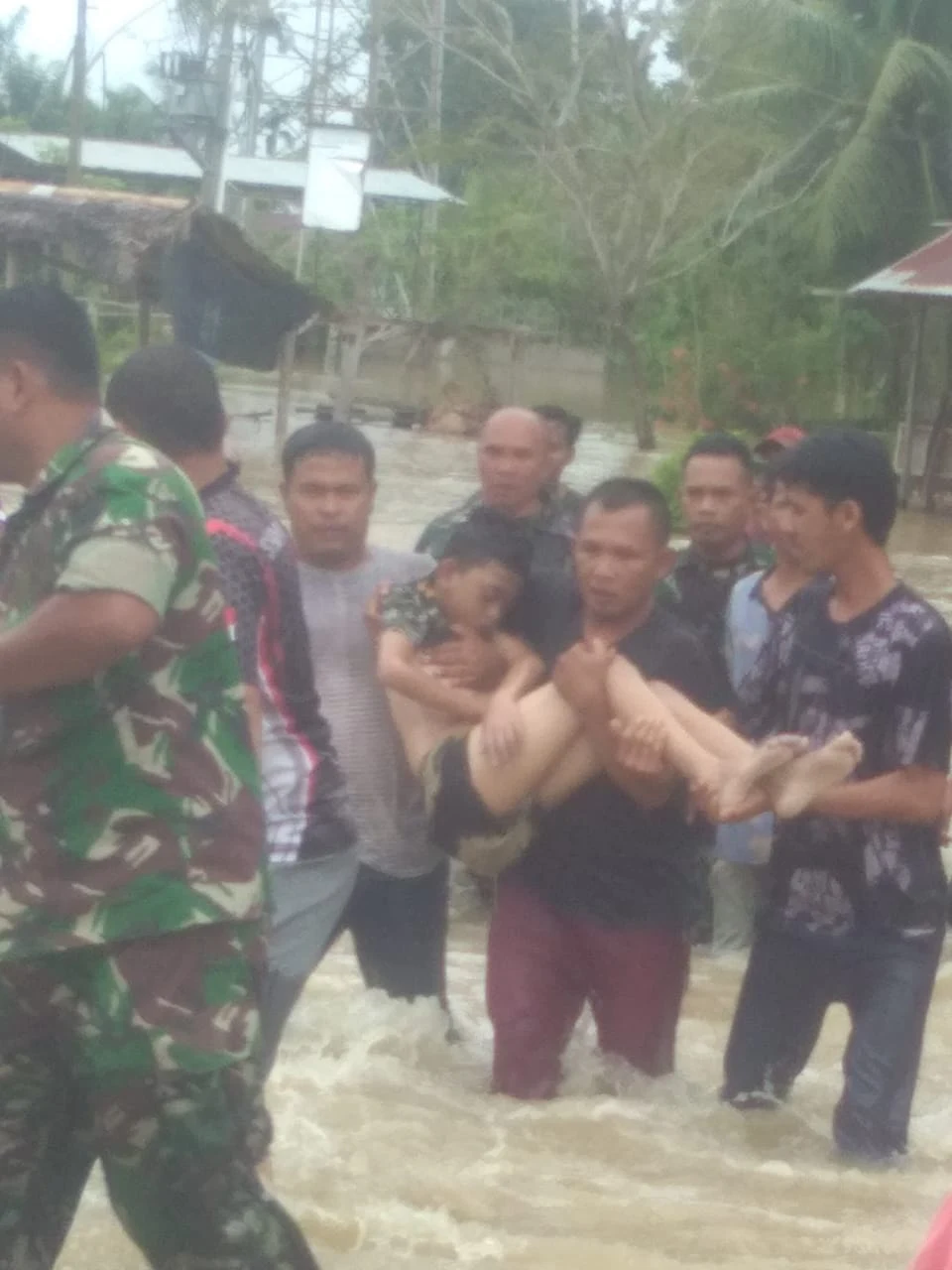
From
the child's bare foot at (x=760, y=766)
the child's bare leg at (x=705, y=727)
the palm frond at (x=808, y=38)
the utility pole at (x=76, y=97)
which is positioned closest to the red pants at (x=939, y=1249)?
the child's bare foot at (x=760, y=766)

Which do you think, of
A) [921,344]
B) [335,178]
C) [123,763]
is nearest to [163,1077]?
[123,763]

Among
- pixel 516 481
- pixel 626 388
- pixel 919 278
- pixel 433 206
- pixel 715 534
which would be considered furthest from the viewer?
pixel 433 206

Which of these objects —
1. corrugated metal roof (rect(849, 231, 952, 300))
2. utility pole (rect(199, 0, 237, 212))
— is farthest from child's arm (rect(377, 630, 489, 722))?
utility pole (rect(199, 0, 237, 212))

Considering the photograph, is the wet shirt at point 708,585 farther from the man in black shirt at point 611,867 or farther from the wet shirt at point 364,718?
the man in black shirt at point 611,867

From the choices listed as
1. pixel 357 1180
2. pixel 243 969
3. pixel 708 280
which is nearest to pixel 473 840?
pixel 357 1180

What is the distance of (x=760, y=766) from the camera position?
4.22 m

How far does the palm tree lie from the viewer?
31922mm

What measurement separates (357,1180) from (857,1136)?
3.96ft

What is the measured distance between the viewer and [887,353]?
3341 centimetres

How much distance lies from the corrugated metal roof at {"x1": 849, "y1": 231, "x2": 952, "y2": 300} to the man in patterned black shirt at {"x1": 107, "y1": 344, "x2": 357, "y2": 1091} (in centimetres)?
2049

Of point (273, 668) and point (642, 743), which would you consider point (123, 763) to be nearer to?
point (273, 668)

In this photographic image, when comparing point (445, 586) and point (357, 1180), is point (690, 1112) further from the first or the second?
point (445, 586)

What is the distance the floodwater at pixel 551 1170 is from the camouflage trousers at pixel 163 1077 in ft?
4.99

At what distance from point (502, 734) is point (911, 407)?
2167 cm
